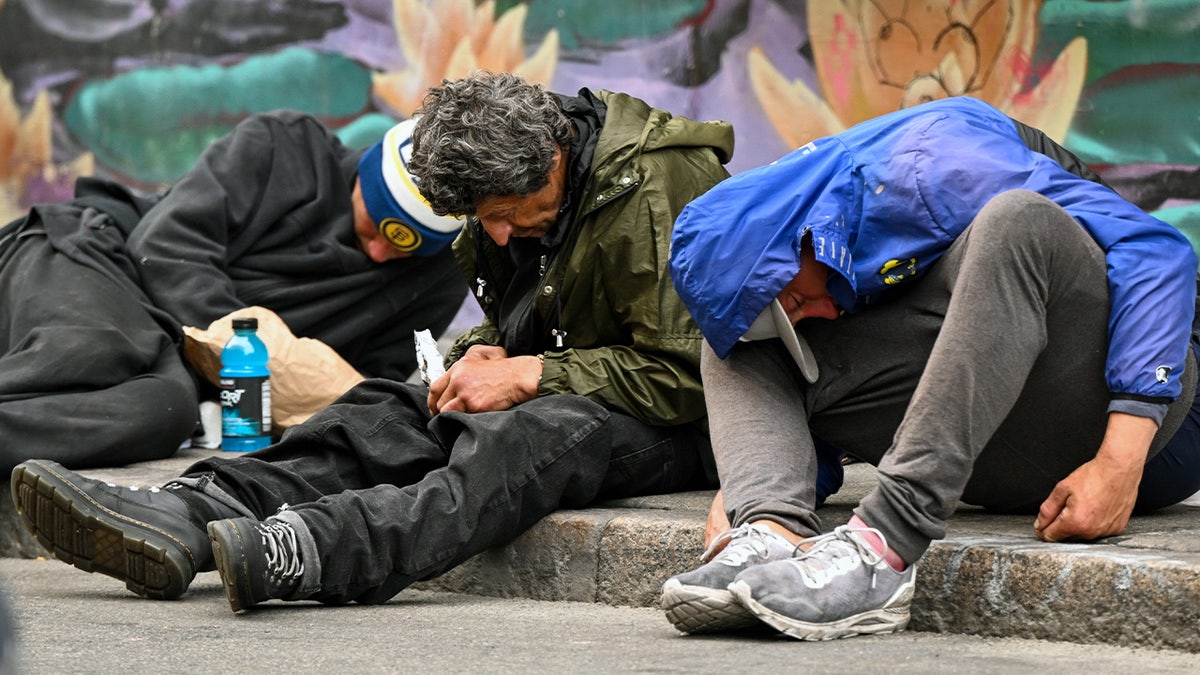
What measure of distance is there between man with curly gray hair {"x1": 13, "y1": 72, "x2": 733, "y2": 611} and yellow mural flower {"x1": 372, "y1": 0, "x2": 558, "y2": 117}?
10.4ft

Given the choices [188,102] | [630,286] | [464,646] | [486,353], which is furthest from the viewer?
[188,102]

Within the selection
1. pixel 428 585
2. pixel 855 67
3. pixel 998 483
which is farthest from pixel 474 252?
pixel 855 67

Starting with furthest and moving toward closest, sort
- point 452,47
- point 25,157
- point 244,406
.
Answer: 1. point 25,157
2. point 452,47
3. point 244,406

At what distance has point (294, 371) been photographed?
508 cm

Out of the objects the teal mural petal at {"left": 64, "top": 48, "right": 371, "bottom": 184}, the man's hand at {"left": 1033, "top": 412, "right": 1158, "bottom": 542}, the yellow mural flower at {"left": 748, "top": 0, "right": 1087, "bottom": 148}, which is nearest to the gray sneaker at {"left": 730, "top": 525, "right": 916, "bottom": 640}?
the man's hand at {"left": 1033, "top": 412, "right": 1158, "bottom": 542}

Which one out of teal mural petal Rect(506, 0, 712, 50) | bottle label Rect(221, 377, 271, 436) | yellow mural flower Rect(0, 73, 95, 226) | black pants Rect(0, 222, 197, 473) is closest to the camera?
black pants Rect(0, 222, 197, 473)

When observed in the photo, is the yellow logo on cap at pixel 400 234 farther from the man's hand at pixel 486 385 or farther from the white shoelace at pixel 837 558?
the white shoelace at pixel 837 558

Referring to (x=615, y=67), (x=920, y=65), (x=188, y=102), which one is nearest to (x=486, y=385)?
(x=920, y=65)

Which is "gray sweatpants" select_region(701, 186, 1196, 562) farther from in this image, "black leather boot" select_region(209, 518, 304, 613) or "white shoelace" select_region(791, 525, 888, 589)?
"black leather boot" select_region(209, 518, 304, 613)

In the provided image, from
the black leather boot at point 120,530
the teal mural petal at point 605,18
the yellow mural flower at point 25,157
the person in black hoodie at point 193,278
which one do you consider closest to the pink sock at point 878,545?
the black leather boot at point 120,530

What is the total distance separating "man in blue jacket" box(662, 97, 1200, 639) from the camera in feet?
8.74

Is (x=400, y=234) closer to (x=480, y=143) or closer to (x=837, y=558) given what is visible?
(x=480, y=143)

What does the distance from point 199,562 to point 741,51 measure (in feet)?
11.9

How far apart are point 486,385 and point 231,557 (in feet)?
2.51
